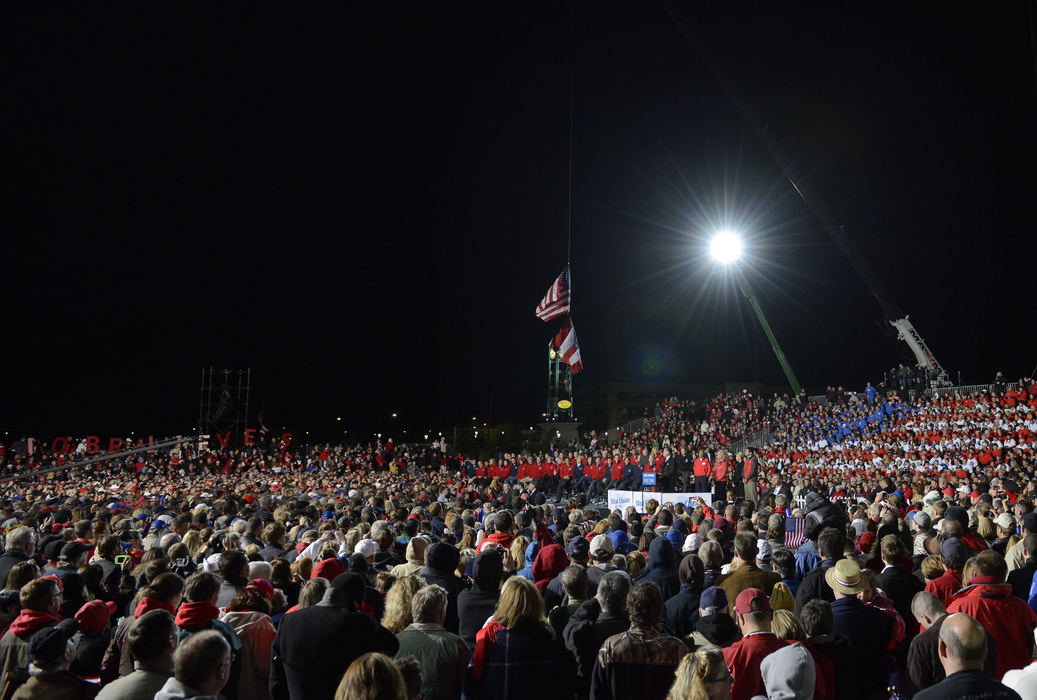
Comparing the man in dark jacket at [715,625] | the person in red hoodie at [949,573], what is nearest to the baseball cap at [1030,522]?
the person in red hoodie at [949,573]

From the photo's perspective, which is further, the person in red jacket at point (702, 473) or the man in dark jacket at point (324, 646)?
the person in red jacket at point (702, 473)

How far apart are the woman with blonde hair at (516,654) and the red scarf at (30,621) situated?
302 cm

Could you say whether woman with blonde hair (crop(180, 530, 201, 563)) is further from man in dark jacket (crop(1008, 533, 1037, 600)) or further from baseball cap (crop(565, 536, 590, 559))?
man in dark jacket (crop(1008, 533, 1037, 600))

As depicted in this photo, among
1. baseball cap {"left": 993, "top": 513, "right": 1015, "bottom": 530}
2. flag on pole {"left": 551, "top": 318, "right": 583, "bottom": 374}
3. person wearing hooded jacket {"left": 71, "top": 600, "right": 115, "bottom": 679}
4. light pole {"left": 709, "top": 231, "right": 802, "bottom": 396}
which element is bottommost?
person wearing hooded jacket {"left": 71, "top": 600, "right": 115, "bottom": 679}

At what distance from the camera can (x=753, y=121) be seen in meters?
37.3

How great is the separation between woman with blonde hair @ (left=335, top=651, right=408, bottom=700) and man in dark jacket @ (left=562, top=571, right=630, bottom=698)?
1.86 m

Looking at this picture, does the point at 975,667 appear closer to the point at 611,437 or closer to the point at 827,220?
the point at 827,220

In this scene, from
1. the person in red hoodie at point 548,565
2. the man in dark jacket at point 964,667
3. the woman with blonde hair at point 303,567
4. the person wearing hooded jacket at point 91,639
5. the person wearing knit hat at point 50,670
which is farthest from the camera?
the woman with blonde hair at point 303,567

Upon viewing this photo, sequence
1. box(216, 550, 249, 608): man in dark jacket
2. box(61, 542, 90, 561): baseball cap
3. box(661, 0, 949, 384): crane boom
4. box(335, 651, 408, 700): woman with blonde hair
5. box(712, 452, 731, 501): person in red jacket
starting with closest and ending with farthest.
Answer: box(335, 651, 408, 700): woman with blonde hair, box(216, 550, 249, 608): man in dark jacket, box(61, 542, 90, 561): baseball cap, box(712, 452, 731, 501): person in red jacket, box(661, 0, 949, 384): crane boom

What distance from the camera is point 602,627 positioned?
4.59 metres

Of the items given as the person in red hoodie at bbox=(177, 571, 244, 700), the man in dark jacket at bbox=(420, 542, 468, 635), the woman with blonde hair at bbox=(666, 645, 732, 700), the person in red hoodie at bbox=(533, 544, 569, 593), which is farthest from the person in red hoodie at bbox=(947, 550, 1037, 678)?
the person in red hoodie at bbox=(177, 571, 244, 700)

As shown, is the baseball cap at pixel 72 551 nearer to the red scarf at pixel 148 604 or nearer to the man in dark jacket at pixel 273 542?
the man in dark jacket at pixel 273 542

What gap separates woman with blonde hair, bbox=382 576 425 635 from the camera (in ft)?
15.8

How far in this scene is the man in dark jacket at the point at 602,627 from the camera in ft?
15.0
